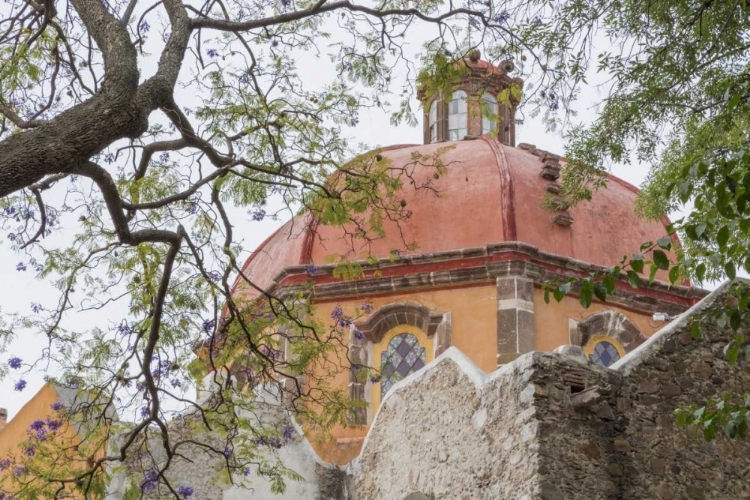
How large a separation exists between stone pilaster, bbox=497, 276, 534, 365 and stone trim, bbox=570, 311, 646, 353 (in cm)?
85

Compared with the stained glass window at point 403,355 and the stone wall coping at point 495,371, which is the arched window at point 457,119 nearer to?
the stained glass window at point 403,355

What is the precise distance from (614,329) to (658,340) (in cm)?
614

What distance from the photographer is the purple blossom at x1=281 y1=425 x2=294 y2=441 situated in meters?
11.4

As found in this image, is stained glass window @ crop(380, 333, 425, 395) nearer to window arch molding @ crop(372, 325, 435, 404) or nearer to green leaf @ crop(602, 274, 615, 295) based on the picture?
window arch molding @ crop(372, 325, 435, 404)

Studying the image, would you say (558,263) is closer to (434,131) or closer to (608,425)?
(434,131)

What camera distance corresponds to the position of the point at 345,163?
30.4 feet

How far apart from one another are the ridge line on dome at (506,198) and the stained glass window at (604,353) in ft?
5.71

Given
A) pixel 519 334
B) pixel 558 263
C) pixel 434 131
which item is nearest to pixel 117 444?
pixel 519 334

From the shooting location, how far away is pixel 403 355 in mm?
14812

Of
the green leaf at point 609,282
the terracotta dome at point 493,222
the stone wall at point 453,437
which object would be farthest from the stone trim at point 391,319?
the green leaf at point 609,282

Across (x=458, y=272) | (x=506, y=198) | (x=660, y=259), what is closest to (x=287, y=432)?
(x=458, y=272)

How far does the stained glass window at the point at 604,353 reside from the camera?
14.8 meters

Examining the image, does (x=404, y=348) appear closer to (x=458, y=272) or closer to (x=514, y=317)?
(x=458, y=272)

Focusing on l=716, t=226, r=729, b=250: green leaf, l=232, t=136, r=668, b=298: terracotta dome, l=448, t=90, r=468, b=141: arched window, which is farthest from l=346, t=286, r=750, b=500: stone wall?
l=448, t=90, r=468, b=141: arched window
